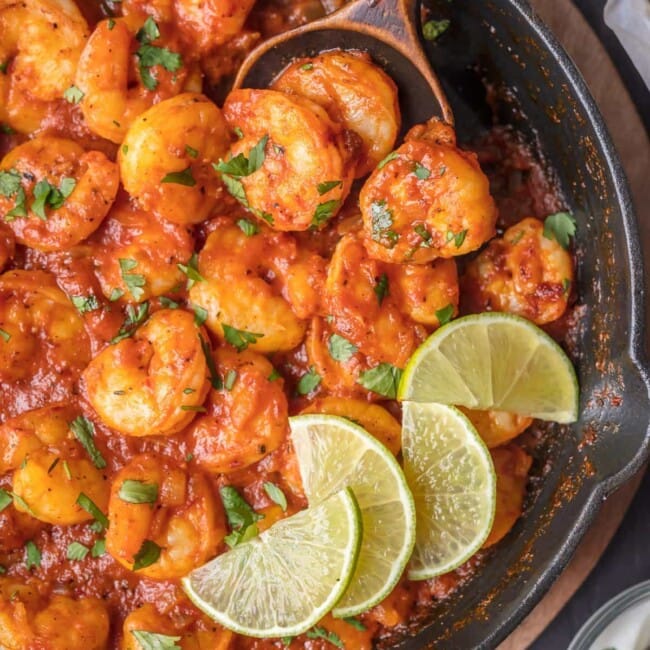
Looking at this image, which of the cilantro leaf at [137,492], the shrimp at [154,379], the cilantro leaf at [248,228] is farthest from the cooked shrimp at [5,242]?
the cilantro leaf at [137,492]

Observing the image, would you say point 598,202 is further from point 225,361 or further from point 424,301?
point 225,361

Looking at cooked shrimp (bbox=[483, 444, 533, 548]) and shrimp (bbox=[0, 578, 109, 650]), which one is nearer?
shrimp (bbox=[0, 578, 109, 650])

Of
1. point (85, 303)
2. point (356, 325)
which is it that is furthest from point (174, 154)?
point (356, 325)

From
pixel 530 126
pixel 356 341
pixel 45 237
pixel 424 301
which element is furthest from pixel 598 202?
pixel 45 237

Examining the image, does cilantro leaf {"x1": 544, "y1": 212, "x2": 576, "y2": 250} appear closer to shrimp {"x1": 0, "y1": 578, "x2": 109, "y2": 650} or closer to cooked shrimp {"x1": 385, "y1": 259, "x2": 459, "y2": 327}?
cooked shrimp {"x1": 385, "y1": 259, "x2": 459, "y2": 327}

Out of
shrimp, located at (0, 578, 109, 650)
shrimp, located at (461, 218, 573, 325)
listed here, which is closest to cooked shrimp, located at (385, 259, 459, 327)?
shrimp, located at (461, 218, 573, 325)
